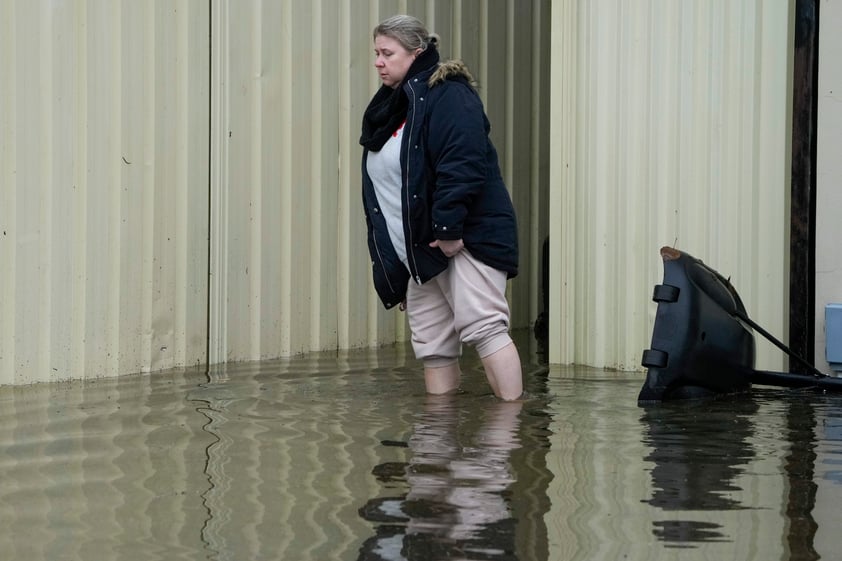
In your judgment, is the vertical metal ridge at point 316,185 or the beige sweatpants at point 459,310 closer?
the beige sweatpants at point 459,310

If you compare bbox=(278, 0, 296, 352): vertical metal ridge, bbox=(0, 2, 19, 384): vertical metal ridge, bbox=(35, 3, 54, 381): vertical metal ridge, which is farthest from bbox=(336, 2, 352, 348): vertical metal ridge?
bbox=(0, 2, 19, 384): vertical metal ridge

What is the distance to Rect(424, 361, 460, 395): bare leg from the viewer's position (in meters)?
5.78

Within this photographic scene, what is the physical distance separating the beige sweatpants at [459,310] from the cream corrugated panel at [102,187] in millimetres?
1761

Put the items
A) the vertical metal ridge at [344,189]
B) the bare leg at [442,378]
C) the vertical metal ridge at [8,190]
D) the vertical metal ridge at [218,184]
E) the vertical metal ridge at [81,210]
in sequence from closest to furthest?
the bare leg at [442,378] < the vertical metal ridge at [8,190] < the vertical metal ridge at [81,210] < the vertical metal ridge at [218,184] < the vertical metal ridge at [344,189]

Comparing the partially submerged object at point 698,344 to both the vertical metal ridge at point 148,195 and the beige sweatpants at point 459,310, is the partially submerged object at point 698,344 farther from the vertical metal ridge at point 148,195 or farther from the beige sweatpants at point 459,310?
the vertical metal ridge at point 148,195

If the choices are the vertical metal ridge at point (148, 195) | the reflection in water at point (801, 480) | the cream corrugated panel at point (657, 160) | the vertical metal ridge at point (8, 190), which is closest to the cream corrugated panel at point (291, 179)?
the vertical metal ridge at point (148, 195)

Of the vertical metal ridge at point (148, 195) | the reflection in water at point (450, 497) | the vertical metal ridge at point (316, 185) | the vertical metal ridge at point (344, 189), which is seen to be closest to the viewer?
the reflection in water at point (450, 497)

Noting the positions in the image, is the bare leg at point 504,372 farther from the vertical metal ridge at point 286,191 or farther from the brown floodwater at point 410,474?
the vertical metal ridge at point 286,191

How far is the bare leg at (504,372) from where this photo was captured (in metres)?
5.54

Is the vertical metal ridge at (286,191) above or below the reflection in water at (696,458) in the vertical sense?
above

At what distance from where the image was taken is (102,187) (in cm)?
656

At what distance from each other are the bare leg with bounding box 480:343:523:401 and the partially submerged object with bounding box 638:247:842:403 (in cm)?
53

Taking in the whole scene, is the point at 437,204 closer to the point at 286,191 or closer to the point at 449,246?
the point at 449,246

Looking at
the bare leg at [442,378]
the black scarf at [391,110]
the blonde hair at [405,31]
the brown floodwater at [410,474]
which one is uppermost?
the blonde hair at [405,31]
